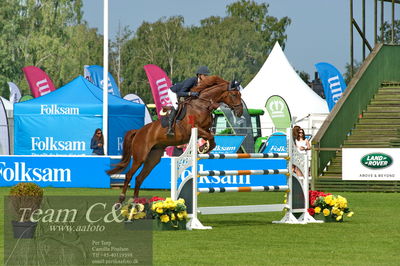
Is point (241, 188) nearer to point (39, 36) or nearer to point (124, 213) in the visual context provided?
point (124, 213)

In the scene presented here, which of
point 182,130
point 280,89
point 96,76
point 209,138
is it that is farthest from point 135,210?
point 280,89

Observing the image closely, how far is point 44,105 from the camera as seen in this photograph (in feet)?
117

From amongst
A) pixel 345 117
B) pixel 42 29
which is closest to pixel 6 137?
pixel 345 117

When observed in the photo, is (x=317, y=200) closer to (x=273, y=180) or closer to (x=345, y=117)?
(x=273, y=180)

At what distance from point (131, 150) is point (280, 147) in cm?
1592

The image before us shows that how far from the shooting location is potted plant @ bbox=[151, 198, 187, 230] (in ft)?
47.1

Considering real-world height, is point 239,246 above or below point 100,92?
below

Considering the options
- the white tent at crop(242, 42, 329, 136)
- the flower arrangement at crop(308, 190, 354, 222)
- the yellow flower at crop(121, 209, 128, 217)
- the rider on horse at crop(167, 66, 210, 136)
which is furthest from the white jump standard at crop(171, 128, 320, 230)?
the white tent at crop(242, 42, 329, 136)

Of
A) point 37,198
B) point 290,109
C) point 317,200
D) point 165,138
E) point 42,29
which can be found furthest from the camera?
point 42,29

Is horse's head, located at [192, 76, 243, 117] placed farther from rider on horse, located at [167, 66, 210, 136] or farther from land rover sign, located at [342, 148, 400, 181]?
land rover sign, located at [342, 148, 400, 181]

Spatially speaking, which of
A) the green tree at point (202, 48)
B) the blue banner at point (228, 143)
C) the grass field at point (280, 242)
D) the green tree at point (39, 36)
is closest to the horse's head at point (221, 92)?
the grass field at point (280, 242)

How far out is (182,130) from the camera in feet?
59.8

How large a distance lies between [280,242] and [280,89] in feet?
140

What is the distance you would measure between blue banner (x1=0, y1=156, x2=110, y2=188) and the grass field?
11042 millimetres
